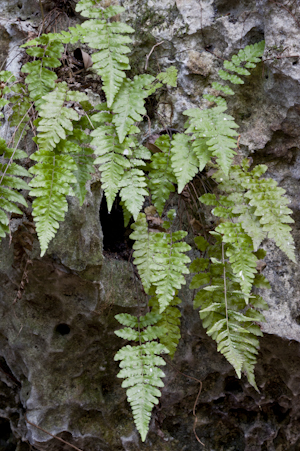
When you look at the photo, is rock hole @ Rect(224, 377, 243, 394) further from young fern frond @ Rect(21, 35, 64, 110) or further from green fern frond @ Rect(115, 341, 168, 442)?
young fern frond @ Rect(21, 35, 64, 110)

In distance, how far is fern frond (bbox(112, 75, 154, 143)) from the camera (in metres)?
2.08

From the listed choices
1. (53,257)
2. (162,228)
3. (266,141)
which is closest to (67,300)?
(53,257)

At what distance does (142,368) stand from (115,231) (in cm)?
111

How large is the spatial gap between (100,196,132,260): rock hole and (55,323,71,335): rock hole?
632 mm

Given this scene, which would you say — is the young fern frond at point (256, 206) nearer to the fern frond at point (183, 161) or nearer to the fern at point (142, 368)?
the fern frond at point (183, 161)

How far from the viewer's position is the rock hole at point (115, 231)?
9.26 feet

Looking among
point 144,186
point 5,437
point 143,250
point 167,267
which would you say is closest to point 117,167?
point 144,186

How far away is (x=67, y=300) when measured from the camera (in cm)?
260

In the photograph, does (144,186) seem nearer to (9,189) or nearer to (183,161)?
(183,161)

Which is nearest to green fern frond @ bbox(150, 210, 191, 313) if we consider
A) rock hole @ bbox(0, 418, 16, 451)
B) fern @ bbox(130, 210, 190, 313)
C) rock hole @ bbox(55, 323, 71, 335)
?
fern @ bbox(130, 210, 190, 313)

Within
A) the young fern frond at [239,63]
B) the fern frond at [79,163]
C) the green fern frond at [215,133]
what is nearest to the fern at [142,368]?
the fern frond at [79,163]

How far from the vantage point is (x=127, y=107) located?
2.12m

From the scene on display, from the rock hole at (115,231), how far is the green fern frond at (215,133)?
896 millimetres

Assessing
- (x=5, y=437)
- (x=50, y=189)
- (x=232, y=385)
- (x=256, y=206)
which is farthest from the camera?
(x=5, y=437)
